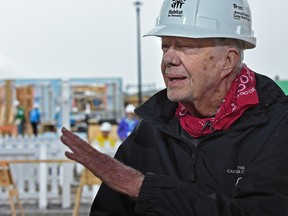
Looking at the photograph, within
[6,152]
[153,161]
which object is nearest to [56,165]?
[6,152]

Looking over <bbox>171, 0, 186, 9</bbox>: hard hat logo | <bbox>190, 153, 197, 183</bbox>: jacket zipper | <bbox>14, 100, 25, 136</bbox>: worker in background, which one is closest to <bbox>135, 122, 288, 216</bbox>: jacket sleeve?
<bbox>190, 153, 197, 183</bbox>: jacket zipper

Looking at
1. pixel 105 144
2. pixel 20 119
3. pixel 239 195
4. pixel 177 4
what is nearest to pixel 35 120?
pixel 20 119

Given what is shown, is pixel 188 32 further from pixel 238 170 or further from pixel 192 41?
pixel 238 170

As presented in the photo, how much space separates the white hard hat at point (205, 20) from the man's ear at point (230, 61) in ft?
0.18

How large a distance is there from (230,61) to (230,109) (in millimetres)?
185

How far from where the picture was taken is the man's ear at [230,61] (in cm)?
265

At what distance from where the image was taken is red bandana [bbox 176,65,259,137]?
258cm

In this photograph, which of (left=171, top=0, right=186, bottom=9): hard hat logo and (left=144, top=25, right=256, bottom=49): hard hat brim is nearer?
(left=144, top=25, right=256, bottom=49): hard hat brim

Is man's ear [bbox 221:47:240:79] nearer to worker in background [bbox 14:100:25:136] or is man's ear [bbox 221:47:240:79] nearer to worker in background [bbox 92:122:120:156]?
worker in background [bbox 92:122:120:156]

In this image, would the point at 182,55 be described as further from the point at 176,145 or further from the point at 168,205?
the point at 168,205

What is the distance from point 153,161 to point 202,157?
23 centimetres


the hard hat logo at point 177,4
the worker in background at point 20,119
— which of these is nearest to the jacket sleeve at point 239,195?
the hard hat logo at point 177,4

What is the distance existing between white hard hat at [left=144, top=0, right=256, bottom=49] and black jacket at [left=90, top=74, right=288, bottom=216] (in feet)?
0.79

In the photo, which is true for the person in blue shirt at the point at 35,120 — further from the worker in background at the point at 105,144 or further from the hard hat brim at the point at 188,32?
the hard hat brim at the point at 188,32
